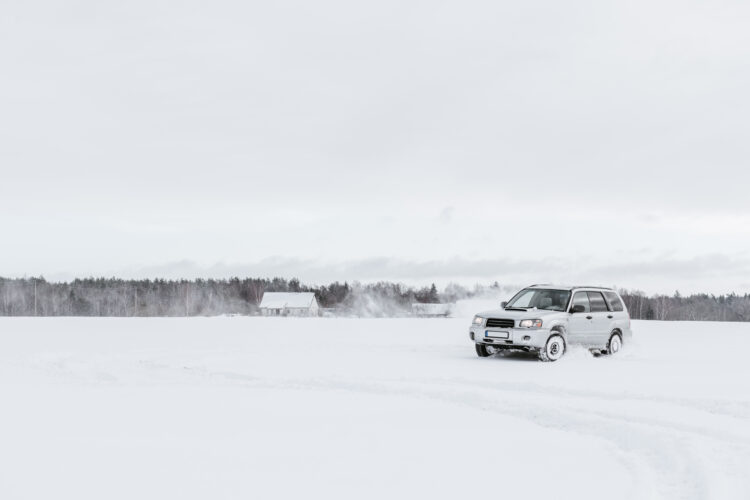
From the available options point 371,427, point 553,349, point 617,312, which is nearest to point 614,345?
point 617,312

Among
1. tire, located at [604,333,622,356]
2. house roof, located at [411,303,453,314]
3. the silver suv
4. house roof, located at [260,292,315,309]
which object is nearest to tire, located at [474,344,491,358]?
the silver suv

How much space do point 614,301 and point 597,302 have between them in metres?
0.88

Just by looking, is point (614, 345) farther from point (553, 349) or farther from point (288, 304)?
point (288, 304)

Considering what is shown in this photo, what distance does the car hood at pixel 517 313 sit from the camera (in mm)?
16250

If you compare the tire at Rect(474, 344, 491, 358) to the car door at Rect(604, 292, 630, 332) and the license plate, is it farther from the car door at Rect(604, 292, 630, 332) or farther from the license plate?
the car door at Rect(604, 292, 630, 332)

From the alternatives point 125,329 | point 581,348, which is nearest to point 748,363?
point 581,348

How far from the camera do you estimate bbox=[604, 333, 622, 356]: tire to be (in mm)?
17984

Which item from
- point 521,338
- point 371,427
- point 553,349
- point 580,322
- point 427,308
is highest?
point 580,322

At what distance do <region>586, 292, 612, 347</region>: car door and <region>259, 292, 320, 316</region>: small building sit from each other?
72.4m

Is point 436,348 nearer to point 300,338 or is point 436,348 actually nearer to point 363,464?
point 300,338

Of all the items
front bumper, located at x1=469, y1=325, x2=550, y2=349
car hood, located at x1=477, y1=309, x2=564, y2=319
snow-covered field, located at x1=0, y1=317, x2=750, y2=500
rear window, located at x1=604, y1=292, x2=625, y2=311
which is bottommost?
snow-covered field, located at x1=0, y1=317, x2=750, y2=500

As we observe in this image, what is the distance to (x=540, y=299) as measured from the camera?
17.4 metres

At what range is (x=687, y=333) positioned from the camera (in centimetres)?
2775

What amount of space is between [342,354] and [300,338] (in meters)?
6.43
